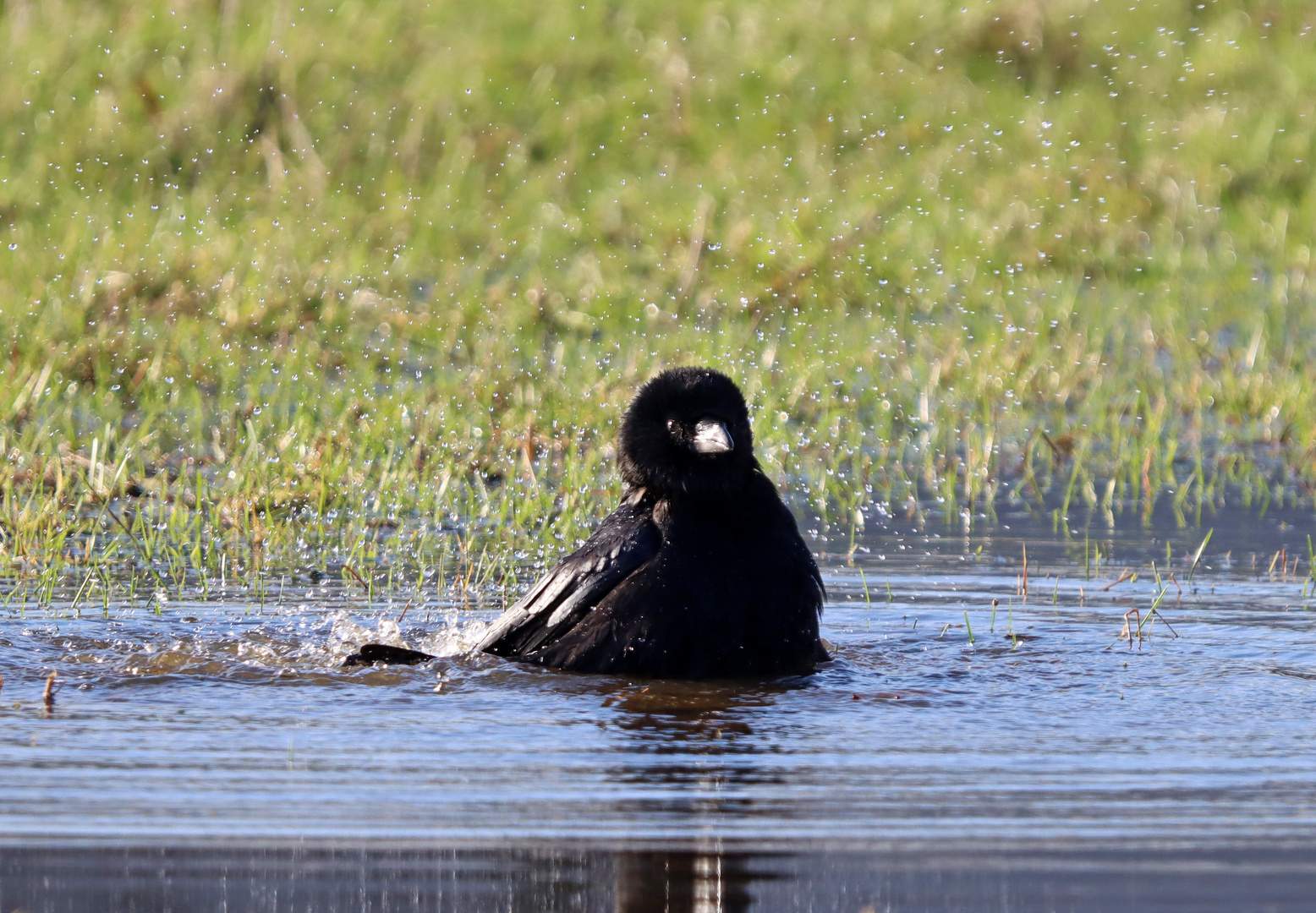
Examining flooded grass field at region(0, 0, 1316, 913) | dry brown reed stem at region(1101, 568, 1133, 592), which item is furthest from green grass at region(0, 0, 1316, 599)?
dry brown reed stem at region(1101, 568, 1133, 592)

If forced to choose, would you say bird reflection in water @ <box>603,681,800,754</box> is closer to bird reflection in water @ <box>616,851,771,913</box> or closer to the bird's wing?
the bird's wing

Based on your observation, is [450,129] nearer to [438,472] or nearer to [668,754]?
[438,472]

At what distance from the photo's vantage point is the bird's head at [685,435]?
5621mm

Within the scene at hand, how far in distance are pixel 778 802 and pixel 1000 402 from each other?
5.99 m

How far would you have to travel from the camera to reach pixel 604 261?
12023 millimetres

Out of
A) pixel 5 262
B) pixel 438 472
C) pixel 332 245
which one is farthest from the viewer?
pixel 332 245

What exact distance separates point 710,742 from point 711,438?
1.07 m

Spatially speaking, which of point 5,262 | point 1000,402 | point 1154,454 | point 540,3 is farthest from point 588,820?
point 540,3

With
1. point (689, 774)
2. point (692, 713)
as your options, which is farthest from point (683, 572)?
point (689, 774)

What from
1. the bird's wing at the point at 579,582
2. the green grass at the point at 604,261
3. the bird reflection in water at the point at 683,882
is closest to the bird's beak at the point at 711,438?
the bird's wing at the point at 579,582

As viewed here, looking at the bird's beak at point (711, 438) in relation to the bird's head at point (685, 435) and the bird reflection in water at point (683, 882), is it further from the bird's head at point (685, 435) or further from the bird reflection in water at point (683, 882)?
the bird reflection in water at point (683, 882)

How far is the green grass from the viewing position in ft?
27.3

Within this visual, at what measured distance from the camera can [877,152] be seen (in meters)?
13.9

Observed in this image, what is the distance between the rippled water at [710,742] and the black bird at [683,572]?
0.11 m
